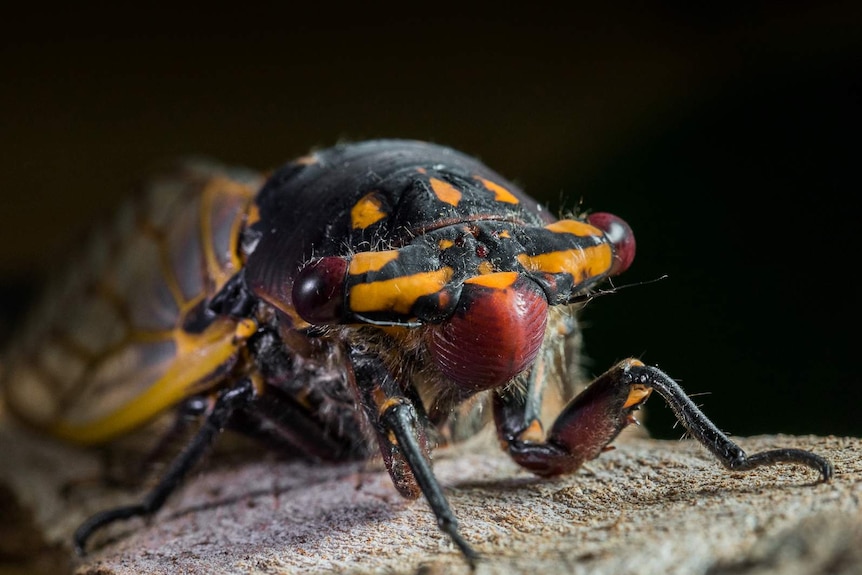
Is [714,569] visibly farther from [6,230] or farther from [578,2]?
[6,230]

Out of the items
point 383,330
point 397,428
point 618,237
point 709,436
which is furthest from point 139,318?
point 709,436

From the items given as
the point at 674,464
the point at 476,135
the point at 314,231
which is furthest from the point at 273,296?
the point at 476,135

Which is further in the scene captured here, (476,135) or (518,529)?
(476,135)

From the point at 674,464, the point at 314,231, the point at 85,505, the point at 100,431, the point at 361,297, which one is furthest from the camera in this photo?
the point at 100,431

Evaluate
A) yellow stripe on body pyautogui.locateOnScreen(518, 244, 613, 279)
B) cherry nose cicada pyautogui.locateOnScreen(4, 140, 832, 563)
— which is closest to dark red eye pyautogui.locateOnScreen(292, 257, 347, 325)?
cherry nose cicada pyautogui.locateOnScreen(4, 140, 832, 563)

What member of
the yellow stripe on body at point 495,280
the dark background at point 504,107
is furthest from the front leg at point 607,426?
the dark background at point 504,107

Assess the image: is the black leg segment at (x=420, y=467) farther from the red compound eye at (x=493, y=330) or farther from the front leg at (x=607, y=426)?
the front leg at (x=607, y=426)

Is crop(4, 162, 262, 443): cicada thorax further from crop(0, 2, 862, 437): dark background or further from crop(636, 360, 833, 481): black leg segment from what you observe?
crop(636, 360, 833, 481): black leg segment
